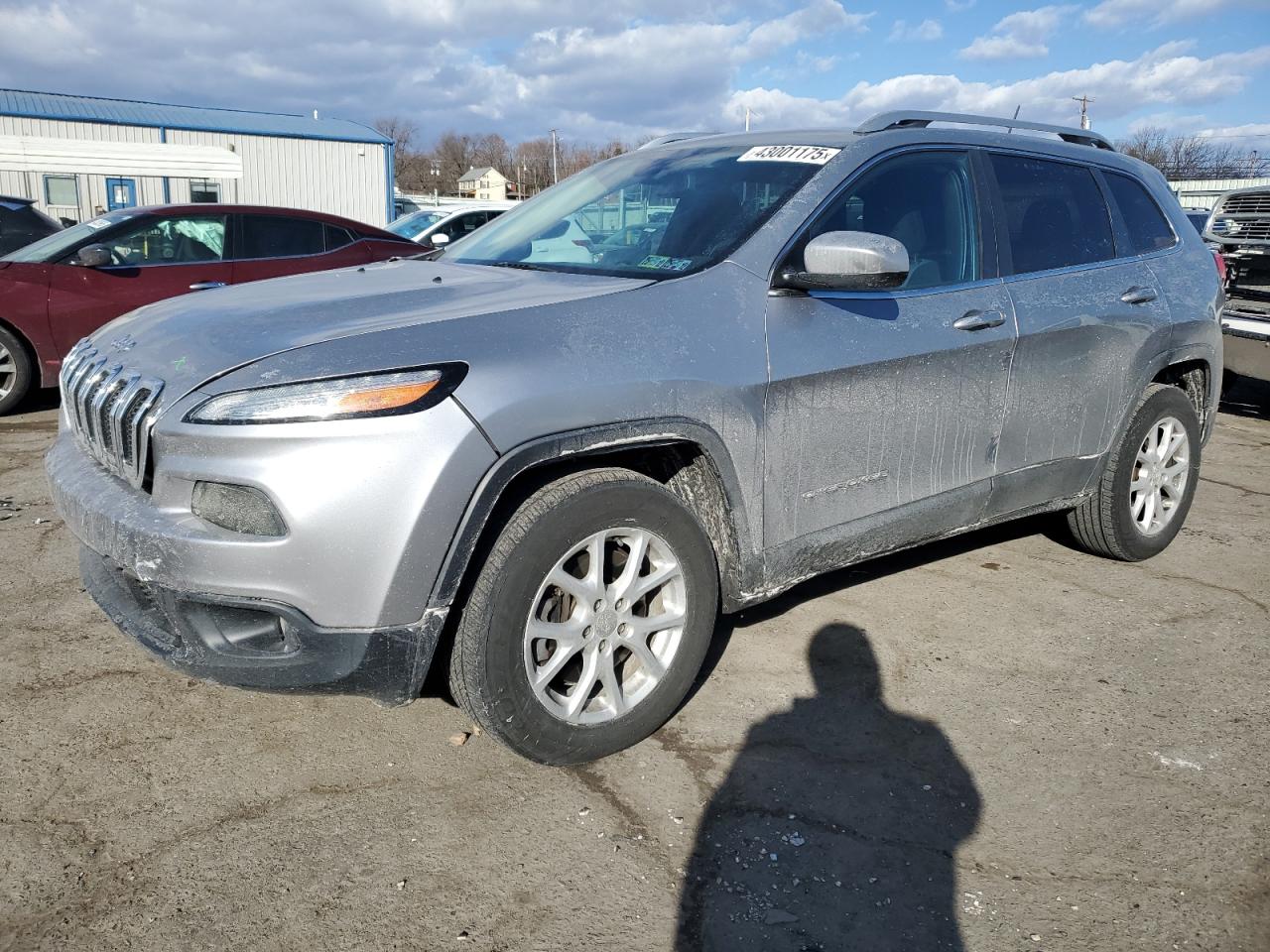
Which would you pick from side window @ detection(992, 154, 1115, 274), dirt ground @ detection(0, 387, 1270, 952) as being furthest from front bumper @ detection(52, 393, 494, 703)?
side window @ detection(992, 154, 1115, 274)

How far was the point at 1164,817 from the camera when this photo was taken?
2658 millimetres

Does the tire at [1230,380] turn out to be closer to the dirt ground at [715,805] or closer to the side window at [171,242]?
the dirt ground at [715,805]

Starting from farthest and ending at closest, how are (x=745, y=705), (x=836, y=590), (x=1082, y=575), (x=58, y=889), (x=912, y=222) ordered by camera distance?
(x=1082, y=575)
(x=836, y=590)
(x=912, y=222)
(x=745, y=705)
(x=58, y=889)

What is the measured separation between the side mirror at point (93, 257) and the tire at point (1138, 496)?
651cm

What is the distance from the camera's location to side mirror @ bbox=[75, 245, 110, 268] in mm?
7113

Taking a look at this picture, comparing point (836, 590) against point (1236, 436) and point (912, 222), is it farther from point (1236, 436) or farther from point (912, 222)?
point (1236, 436)

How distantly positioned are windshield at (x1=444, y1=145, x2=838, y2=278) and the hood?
0.20 metres

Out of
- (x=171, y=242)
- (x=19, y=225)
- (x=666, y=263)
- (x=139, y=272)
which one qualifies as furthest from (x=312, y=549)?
(x=19, y=225)

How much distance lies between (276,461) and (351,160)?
3239 cm

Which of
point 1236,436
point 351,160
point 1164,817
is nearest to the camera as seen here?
point 1164,817

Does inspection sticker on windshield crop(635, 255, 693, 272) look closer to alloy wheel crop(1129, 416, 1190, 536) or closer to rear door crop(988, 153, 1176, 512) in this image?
rear door crop(988, 153, 1176, 512)

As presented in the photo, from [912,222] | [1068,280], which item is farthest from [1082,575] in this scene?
[912,222]

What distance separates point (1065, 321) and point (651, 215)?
1.62 meters

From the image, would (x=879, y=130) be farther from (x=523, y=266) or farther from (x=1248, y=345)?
(x=1248, y=345)
